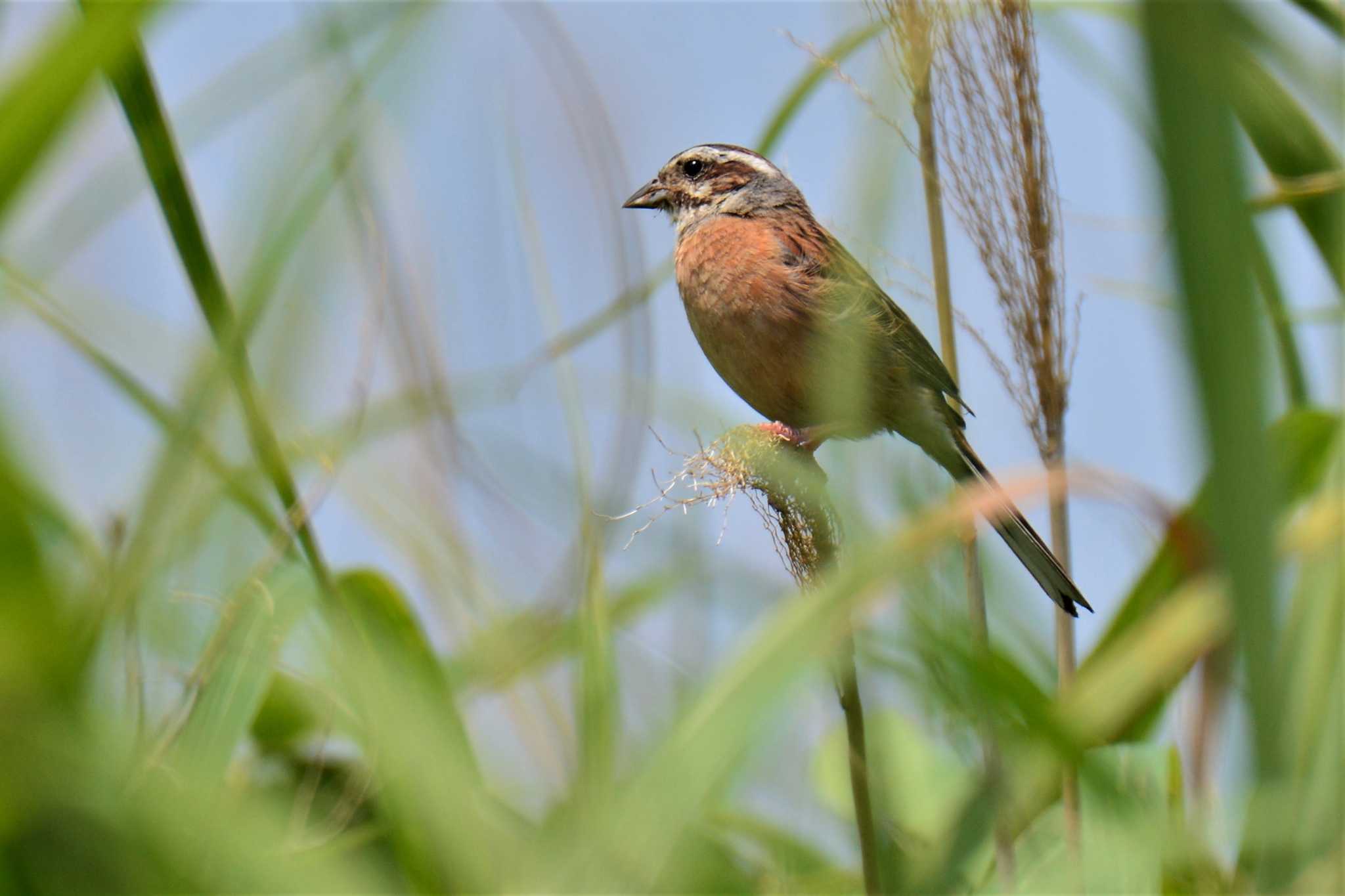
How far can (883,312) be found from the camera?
380cm

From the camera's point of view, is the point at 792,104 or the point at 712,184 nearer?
the point at 792,104

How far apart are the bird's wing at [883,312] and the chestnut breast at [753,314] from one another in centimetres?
12

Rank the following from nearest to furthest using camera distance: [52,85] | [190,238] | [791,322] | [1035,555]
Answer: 1. [52,85]
2. [190,238]
3. [1035,555]
4. [791,322]

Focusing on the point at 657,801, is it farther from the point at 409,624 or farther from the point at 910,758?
the point at 910,758

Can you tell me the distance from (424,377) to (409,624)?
0.80 metres

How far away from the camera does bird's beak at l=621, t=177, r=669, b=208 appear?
14.3ft

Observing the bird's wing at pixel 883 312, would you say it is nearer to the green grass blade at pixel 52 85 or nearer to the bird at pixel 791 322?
the bird at pixel 791 322

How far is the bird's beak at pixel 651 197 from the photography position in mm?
4344

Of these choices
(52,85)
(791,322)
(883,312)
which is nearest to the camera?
(52,85)

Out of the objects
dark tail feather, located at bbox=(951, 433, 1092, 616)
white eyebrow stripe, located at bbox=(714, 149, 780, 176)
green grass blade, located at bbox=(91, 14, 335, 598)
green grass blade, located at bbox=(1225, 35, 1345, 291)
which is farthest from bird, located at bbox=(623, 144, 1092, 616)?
green grass blade, located at bbox=(91, 14, 335, 598)

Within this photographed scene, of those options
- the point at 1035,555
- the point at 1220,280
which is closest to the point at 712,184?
the point at 1035,555

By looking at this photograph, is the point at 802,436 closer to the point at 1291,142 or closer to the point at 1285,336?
the point at 1285,336

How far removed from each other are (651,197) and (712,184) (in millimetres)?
222

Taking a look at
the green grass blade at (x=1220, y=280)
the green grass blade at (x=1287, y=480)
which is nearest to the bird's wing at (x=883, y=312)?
the green grass blade at (x=1287, y=480)
